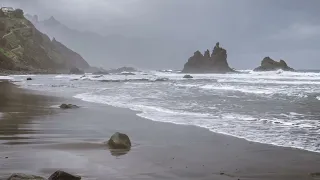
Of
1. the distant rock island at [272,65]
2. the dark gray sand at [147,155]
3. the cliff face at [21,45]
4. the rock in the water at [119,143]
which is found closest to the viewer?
the dark gray sand at [147,155]

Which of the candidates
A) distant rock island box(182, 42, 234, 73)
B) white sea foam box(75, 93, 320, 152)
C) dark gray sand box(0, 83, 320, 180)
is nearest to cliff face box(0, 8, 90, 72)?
distant rock island box(182, 42, 234, 73)

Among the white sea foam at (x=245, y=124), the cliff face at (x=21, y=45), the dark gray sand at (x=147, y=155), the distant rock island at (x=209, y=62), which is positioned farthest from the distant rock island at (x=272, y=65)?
the dark gray sand at (x=147, y=155)

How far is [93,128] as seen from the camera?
11.2 meters

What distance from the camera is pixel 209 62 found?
119 metres

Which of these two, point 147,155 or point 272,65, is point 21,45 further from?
point 147,155

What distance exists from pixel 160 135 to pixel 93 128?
248cm

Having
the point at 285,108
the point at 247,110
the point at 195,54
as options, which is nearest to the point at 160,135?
the point at 247,110

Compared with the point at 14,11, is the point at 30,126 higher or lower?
lower

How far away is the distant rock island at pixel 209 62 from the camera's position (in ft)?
376

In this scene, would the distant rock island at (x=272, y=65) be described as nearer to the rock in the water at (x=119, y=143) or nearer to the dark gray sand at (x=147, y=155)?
the dark gray sand at (x=147, y=155)

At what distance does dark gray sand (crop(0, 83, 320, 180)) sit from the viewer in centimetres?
623

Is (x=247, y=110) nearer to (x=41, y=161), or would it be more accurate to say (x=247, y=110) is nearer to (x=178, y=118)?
(x=178, y=118)

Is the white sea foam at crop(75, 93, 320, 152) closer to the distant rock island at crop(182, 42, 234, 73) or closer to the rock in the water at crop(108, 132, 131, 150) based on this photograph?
the rock in the water at crop(108, 132, 131, 150)

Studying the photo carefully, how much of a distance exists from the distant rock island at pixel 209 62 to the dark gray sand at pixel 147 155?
343 ft
